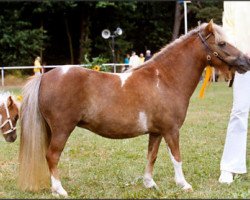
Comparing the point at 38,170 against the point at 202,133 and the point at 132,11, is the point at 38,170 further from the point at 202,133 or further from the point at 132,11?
the point at 132,11

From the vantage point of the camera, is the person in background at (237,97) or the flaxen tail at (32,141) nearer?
the flaxen tail at (32,141)

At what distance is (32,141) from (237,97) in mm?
2891

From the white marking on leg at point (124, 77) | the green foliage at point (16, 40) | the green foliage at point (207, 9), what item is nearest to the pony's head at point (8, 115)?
the white marking on leg at point (124, 77)

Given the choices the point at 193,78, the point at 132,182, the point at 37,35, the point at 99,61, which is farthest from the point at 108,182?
the point at 37,35

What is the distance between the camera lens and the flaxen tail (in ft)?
19.1

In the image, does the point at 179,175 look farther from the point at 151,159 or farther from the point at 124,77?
the point at 124,77

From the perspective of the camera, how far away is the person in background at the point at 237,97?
6.39 metres

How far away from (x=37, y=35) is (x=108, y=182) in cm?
3077

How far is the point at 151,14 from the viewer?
4297 cm

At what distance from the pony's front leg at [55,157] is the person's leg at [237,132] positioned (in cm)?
229

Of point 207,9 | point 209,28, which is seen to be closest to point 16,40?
point 207,9

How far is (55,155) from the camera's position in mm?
5766

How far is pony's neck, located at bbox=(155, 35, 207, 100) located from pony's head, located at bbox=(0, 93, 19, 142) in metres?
2.05

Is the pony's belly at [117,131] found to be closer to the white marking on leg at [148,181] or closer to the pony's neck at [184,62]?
the white marking on leg at [148,181]
